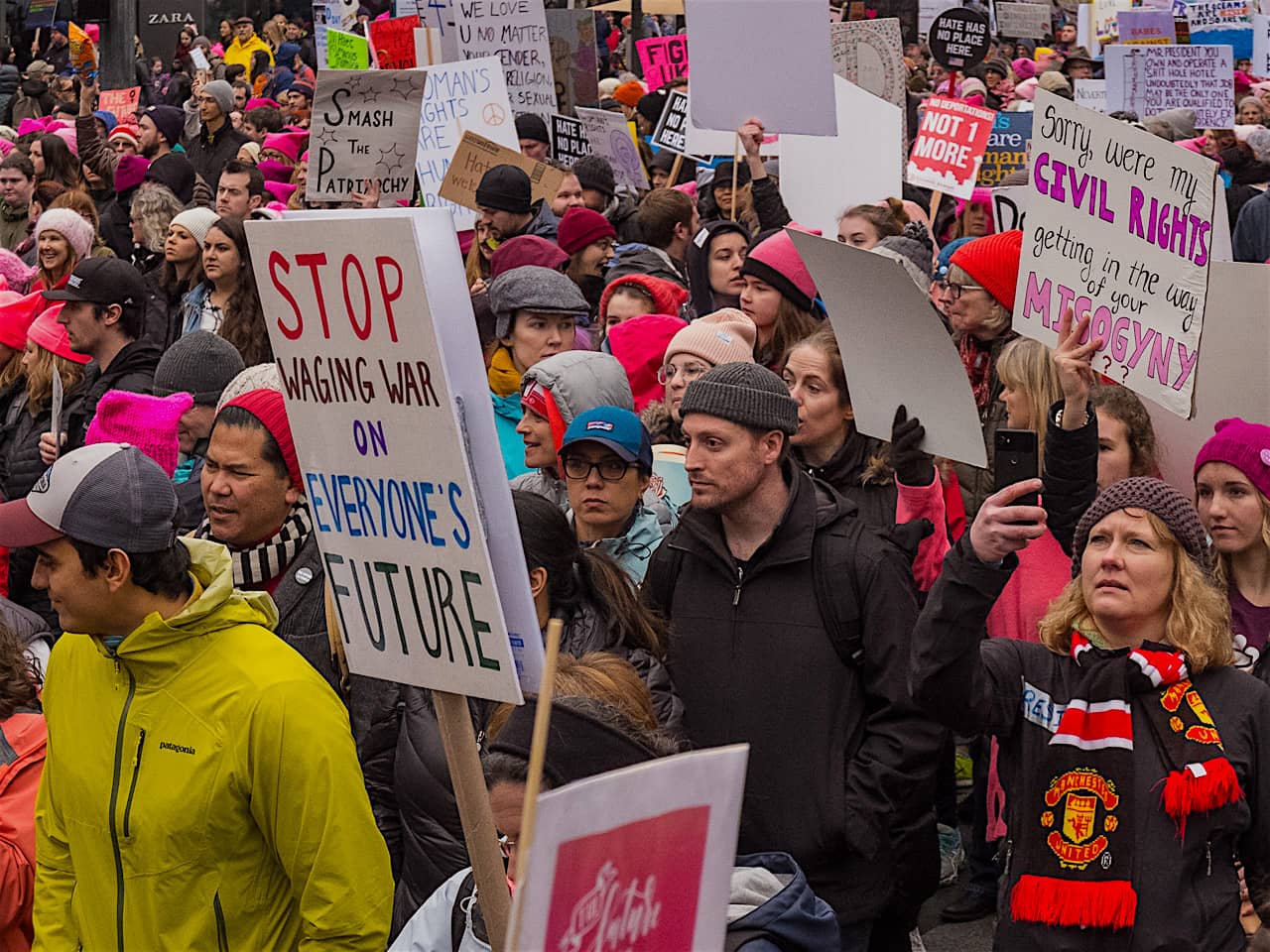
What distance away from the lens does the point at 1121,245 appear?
4785mm

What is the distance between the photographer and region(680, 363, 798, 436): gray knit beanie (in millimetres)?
4215

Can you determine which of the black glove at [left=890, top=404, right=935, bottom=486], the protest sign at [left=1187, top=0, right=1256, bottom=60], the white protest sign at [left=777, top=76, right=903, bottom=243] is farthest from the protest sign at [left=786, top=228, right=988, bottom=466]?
the protest sign at [left=1187, top=0, right=1256, bottom=60]

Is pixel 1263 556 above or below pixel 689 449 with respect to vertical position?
below

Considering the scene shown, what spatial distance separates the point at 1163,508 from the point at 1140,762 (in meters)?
0.52

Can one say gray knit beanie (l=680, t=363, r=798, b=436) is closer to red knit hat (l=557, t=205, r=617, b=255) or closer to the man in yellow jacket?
the man in yellow jacket

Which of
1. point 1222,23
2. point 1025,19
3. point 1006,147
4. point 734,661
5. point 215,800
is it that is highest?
point 215,800

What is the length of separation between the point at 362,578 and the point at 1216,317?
3.50 metres

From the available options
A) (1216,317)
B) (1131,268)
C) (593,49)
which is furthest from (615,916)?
(593,49)

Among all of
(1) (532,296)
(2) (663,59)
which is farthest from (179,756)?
(2) (663,59)

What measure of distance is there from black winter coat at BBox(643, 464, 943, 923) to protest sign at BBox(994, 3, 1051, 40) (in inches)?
872

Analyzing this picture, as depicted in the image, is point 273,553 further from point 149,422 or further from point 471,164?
point 471,164

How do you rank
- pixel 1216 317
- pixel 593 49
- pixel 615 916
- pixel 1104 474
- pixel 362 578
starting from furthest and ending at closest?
pixel 593 49 < pixel 1216 317 < pixel 1104 474 < pixel 362 578 < pixel 615 916

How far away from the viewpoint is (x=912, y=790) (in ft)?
13.6

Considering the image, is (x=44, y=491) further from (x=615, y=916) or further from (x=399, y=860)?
(x=615, y=916)
